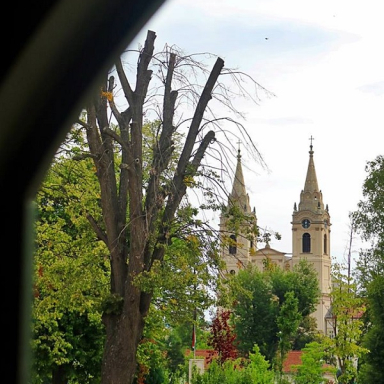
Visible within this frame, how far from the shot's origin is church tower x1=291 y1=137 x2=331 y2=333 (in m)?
117

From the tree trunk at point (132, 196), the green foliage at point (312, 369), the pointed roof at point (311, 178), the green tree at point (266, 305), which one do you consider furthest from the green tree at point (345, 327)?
the pointed roof at point (311, 178)

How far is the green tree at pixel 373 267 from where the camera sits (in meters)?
33.8

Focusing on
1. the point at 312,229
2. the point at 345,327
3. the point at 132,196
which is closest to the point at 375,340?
the point at 345,327

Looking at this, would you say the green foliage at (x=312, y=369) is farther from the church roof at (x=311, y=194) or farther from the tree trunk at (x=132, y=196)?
the church roof at (x=311, y=194)

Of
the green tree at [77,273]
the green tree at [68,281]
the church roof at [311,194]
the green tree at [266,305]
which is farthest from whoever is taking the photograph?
the church roof at [311,194]

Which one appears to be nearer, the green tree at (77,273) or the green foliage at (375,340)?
the green tree at (77,273)

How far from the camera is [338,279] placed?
37.8 metres

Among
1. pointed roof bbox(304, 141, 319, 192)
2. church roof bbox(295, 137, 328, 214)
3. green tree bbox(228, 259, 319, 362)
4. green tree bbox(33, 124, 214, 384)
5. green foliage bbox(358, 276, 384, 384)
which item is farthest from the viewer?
church roof bbox(295, 137, 328, 214)

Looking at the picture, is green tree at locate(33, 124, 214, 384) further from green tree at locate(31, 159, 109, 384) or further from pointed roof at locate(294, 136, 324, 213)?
pointed roof at locate(294, 136, 324, 213)

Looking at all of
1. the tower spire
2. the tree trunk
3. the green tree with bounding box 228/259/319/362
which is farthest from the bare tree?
the tower spire

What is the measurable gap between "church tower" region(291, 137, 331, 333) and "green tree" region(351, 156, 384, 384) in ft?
252

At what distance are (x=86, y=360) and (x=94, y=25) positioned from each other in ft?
51.0

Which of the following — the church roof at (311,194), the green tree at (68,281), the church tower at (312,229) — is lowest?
the green tree at (68,281)

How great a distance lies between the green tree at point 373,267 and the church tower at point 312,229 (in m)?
76.7
